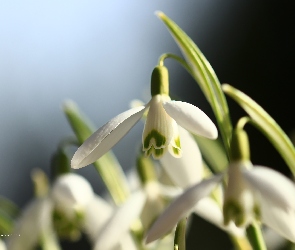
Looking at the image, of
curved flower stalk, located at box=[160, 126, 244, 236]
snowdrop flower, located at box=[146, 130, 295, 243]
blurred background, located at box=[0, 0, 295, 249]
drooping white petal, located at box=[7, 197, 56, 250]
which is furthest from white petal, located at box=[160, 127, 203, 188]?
blurred background, located at box=[0, 0, 295, 249]

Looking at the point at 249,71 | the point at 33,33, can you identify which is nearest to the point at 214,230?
the point at 249,71

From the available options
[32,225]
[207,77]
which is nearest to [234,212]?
[207,77]

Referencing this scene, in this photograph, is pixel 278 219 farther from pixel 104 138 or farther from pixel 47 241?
pixel 47 241

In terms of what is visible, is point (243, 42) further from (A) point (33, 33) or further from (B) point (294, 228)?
(B) point (294, 228)

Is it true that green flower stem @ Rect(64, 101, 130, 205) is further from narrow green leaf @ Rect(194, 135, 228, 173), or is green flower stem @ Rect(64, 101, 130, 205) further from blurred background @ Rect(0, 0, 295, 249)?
blurred background @ Rect(0, 0, 295, 249)

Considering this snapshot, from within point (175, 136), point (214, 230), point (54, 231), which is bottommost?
point (214, 230)

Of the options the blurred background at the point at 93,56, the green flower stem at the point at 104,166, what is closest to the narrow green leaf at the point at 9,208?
the green flower stem at the point at 104,166

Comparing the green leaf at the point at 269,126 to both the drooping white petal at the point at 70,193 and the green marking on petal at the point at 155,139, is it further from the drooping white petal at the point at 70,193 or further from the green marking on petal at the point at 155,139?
the drooping white petal at the point at 70,193
